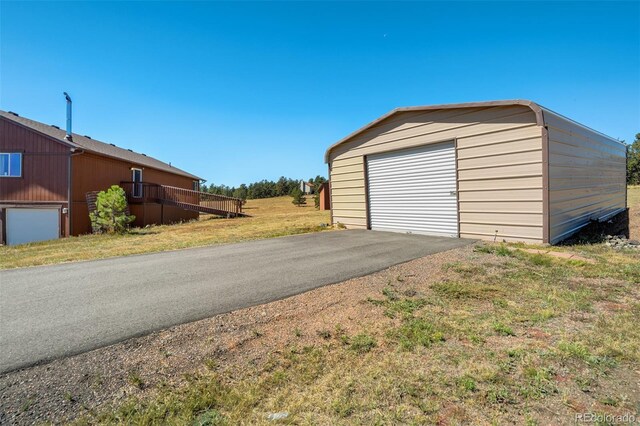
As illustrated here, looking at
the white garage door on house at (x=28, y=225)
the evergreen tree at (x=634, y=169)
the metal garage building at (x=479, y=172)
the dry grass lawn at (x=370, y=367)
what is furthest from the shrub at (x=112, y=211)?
the evergreen tree at (x=634, y=169)

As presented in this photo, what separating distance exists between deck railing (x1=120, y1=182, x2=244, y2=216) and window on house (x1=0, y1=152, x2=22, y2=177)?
4310 mm

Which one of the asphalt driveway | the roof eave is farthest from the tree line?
the asphalt driveway

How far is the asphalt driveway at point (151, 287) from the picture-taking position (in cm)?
288

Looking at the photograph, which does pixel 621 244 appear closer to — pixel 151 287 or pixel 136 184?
pixel 151 287

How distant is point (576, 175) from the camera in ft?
26.2

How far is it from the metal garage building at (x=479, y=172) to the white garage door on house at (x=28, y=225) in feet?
46.4

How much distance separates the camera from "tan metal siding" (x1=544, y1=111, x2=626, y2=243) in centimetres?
680

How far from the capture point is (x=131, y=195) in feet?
58.7

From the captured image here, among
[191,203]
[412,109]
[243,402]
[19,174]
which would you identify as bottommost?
[243,402]

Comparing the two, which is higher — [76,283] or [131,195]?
[131,195]

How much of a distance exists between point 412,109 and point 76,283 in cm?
886

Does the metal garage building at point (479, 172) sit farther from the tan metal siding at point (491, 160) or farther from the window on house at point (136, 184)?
the window on house at point (136, 184)

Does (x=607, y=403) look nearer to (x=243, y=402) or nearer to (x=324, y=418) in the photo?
(x=324, y=418)

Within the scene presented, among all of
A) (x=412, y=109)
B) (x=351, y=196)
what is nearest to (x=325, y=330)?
(x=412, y=109)
